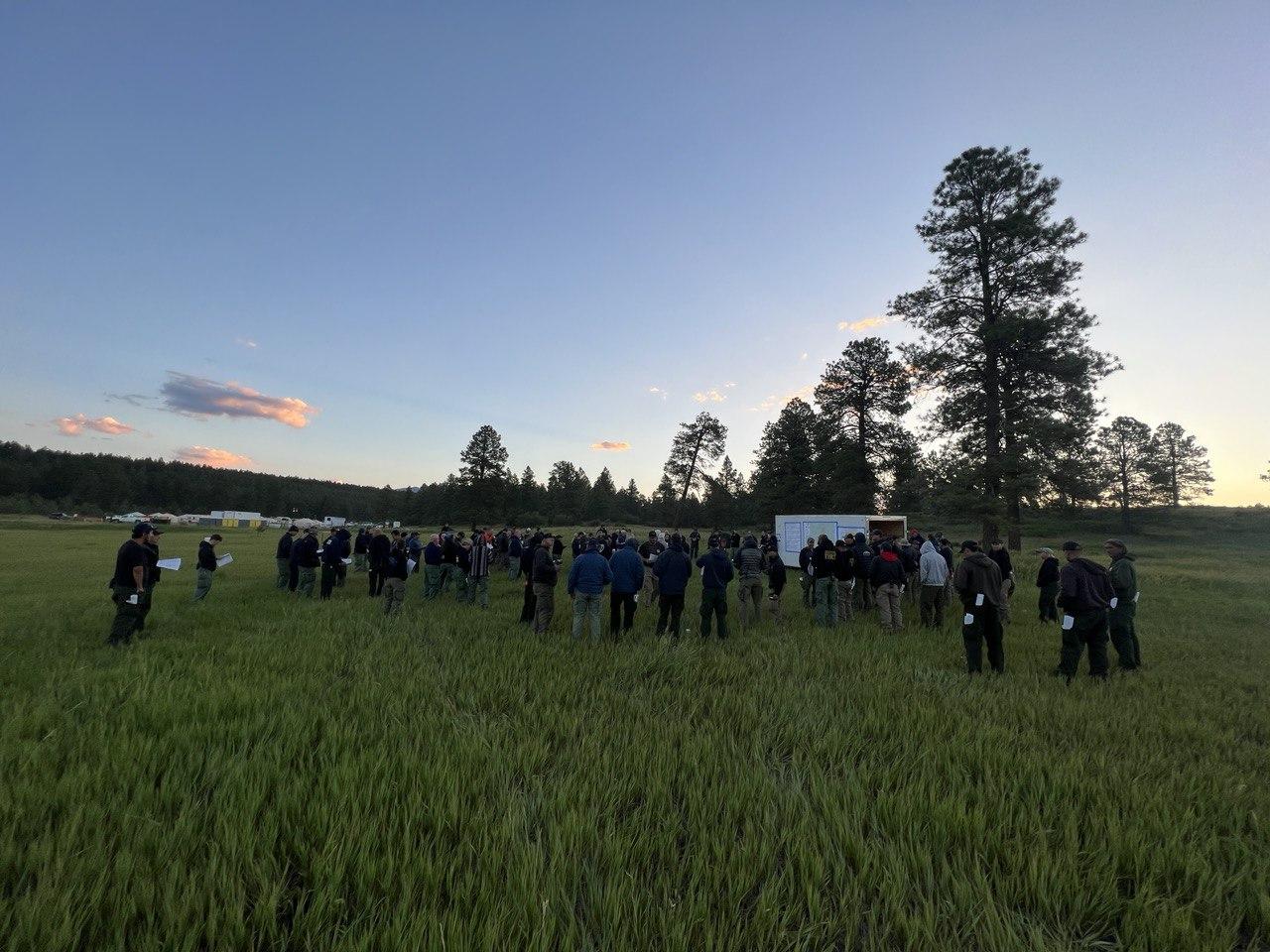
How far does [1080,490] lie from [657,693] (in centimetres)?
2208

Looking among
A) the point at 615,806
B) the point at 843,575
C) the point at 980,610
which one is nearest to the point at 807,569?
the point at 843,575

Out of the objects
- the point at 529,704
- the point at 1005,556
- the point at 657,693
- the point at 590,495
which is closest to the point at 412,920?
the point at 529,704

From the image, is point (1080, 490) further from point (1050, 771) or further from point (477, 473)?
point (477, 473)

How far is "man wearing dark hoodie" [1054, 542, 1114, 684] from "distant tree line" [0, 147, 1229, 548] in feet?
47.8

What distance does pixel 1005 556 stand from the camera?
41.1 feet

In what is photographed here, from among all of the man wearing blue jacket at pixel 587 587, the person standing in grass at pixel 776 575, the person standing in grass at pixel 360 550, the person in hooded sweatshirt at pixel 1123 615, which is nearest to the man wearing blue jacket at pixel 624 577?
the man wearing blue jacket at pixel 587 587

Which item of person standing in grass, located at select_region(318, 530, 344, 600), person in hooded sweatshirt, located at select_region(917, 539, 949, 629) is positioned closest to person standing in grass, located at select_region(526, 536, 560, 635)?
person standing in grass, located at select_region(318, 530, 344, 600)

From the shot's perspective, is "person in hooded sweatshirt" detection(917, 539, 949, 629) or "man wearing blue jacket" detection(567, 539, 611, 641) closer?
"man wearing blue jacket" detection(567, 539, 611, 641)

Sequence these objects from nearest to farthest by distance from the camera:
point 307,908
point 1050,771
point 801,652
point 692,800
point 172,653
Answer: point 307,908
point 692,800
point 1050,771
point 172,653
point 801,652

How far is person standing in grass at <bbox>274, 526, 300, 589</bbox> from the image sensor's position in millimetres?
14766

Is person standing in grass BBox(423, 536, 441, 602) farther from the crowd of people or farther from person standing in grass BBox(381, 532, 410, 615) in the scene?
person standing in grass BBox(381, 532, 410, 615)

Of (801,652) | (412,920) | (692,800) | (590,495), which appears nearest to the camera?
(412,920)

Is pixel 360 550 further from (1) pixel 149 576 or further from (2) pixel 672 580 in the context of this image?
(2) pixel 672 580

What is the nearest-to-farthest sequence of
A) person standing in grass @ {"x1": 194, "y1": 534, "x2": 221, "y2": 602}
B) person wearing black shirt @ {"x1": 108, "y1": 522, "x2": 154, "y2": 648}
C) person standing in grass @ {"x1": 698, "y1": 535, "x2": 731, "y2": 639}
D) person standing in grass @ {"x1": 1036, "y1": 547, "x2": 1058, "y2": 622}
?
person wearing black shirt @ {"x1": 108, "y1": 522, "x2": 154, "y2": 648} < person standing in grass @ {"x1": 698, "y1": 535, "x2": 731, "y2": 639} < person standing in grass @ {"x1": 1036, "y1": 547, "x2": 1058, "y2": 622} < person standing in grass @ {"x1": 194, "y1": 534, "x2": 221, "y2": 602}
